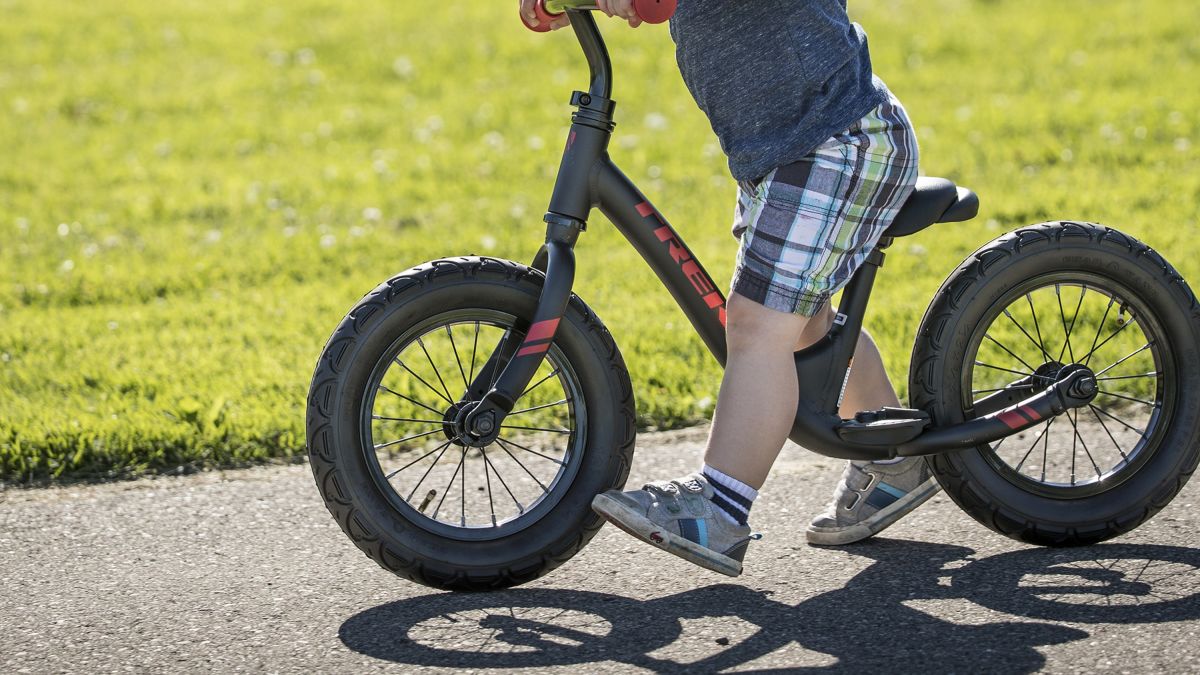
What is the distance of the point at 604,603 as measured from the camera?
333 centimetres

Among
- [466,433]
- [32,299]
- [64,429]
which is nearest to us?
[466,433]

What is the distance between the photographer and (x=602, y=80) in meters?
3.34

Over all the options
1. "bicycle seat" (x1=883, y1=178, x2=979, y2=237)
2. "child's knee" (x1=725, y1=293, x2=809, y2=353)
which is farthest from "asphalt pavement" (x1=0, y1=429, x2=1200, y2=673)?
"bicycle seat" (x1=883, y1=178, x2=979, y2=237)

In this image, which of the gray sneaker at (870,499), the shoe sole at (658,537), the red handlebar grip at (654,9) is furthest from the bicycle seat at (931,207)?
the shoe sole at (658,537)

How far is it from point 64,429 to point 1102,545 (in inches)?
118

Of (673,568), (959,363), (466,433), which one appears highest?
(959,363)

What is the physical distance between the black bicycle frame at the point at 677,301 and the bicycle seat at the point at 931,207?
9 centimetres

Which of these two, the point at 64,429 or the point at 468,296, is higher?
the point at 468,296

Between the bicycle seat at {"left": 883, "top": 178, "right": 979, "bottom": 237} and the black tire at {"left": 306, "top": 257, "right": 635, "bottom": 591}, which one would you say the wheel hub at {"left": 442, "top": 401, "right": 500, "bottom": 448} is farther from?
the bicycle seat at {"left": 883, "top": 178, "right": 979, "bottom": 237}

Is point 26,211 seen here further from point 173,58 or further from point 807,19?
point 807,19

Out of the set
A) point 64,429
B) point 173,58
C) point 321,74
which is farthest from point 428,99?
point 64,429

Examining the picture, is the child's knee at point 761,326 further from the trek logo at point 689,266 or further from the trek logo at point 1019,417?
the trek logo at point 1019,417

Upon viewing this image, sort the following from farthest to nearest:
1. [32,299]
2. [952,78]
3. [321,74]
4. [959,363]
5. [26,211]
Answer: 1. [321,74]
2. [952,78]
3. [26,211]
4. [32,299]
5. [959,363]

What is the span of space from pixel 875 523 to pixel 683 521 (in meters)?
0.59
